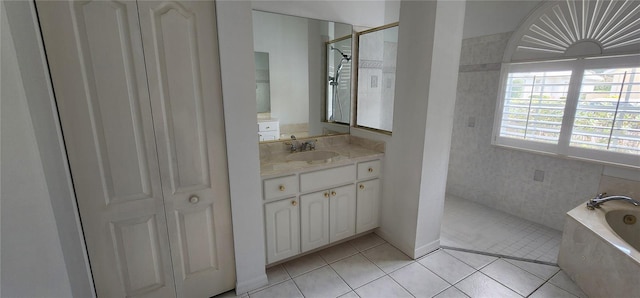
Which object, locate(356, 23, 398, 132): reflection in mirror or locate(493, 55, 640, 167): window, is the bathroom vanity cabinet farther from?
locate(493, 55, 640, 167): window

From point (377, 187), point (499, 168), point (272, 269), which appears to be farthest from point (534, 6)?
point (272, 269)

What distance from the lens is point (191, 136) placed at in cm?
146

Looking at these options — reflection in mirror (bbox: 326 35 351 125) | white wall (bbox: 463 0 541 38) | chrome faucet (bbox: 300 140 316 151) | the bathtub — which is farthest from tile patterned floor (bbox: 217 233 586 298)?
white wall (bbox: 463 0 541 38)

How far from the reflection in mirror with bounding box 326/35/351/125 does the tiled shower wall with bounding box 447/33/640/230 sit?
160cm

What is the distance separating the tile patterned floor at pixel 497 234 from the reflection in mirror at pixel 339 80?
1.55 metres

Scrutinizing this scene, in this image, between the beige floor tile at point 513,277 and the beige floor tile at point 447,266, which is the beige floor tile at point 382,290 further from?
the beige floor tile at point 513,277

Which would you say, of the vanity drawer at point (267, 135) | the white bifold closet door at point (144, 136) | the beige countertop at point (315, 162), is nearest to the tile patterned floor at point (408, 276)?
the white bifold closet door at point (144, 136)

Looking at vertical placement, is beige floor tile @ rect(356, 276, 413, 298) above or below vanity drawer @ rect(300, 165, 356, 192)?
below

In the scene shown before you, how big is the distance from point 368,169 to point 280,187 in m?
0.83

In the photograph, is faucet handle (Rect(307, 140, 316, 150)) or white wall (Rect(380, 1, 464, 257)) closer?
white wall (Rect(380, 1, 464, 257))

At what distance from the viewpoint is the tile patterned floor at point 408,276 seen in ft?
5.94

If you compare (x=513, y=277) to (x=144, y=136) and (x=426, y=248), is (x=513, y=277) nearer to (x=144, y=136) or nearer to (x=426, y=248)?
(x=426, y=248)

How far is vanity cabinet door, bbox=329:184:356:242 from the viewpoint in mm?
2119

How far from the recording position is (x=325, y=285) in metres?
1.88
